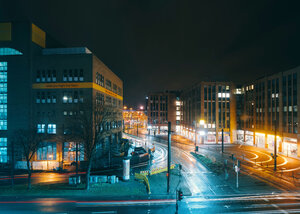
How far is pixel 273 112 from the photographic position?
4197 centimetres

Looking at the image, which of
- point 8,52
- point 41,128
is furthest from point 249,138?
point 8,52

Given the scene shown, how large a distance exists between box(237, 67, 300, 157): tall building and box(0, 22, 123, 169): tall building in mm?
36810

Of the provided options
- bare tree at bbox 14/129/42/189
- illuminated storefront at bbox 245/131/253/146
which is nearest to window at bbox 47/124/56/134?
bare tree at bbox 14/129/42/189

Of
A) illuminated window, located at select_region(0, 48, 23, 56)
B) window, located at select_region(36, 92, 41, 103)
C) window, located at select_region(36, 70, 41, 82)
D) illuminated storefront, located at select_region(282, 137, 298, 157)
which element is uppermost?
illuminated window, located at select_region(0, 48, 23, 56)

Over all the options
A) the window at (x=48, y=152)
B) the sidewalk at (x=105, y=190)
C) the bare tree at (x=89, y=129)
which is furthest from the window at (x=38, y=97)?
the sidewalk at (x=105, y=190)

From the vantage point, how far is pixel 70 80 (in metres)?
32.2

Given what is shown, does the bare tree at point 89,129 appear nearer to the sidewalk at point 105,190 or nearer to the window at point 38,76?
the sidewalk at point 105,190

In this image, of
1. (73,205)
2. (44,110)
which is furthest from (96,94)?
(73,205)

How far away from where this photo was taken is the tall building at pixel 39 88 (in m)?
31.1

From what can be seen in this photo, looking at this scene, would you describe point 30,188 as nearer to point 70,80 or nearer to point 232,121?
point 70,80

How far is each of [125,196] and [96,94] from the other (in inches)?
888

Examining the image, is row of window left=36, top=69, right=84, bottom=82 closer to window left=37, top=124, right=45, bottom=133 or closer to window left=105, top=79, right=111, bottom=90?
window left=37, top=124, right=45, bottom=133

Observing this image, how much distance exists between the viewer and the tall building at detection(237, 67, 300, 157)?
35.8m

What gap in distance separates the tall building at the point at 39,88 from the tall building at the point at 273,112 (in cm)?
3681
